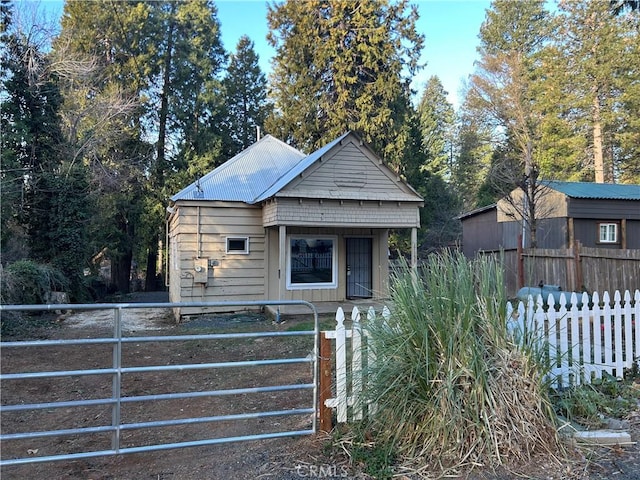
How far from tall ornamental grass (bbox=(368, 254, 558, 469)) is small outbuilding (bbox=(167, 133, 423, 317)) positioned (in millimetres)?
7478

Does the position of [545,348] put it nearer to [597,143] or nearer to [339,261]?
[339,261]

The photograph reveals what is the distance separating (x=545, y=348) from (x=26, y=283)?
1206 centimetres

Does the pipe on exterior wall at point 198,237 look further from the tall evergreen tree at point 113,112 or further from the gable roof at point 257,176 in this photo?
the tall evergreen tree at point 113,112

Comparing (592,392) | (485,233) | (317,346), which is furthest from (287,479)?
(485,233)

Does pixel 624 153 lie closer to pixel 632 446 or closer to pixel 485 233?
pixel 485 233

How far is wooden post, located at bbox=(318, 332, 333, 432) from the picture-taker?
340cm

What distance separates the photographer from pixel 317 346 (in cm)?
341

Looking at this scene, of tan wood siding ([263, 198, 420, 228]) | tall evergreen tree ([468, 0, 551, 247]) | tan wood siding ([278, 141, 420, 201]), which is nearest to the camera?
tan wood siding ([263, 198, 420, 228])

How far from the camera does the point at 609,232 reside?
731 inches

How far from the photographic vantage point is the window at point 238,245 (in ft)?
38.1

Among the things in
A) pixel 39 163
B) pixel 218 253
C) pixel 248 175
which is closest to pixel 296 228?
pixel 218 253

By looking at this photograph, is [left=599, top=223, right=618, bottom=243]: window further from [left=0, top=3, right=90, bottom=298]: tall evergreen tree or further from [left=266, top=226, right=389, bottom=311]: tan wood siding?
[left=0, top=3, right=90, bottom=298]: tall evergreen tree

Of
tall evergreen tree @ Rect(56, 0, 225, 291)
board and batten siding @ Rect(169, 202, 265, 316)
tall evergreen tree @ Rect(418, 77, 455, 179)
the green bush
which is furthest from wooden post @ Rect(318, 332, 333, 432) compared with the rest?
tall evergreen tree @ Rect(418, 77, 455, 179)

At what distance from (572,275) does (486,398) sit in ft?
33.7
